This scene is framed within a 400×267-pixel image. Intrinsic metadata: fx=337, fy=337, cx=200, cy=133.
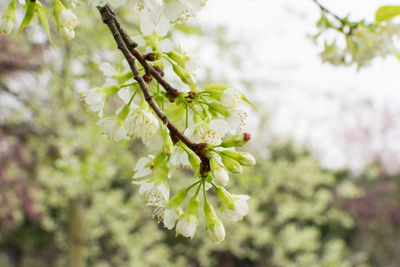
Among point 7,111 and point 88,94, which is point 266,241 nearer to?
point 7,111

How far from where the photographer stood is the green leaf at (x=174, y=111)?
63 cm

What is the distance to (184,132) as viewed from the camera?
2.01 feet

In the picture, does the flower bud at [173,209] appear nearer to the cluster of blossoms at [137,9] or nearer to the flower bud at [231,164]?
the flower bud at [231,164]

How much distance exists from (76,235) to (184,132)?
4.27 metres

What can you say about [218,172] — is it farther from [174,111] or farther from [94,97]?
[94,97]

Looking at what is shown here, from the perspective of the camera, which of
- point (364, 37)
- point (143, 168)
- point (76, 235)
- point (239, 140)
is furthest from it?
point (76, 235)

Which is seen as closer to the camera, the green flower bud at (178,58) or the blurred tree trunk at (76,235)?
the green flower bud at (178,58)

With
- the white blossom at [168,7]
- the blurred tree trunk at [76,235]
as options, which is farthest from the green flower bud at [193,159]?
the blurred tree trunk at [76,235]

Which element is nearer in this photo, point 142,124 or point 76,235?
point 142,124

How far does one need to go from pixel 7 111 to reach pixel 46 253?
555 centimetres

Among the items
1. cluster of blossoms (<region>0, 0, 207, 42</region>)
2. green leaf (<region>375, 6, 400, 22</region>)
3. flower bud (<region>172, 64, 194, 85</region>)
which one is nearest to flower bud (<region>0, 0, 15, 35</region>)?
cluster of blossoms (<region>0, 0, 207, 42</region>)

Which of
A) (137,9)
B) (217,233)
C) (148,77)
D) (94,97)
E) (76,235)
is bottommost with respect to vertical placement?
(76,235)

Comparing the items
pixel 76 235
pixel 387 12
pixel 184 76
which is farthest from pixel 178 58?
pixel 76 235

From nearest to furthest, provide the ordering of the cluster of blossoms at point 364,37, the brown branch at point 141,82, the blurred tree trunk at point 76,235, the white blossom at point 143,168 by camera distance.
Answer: the brown branch at point 141,82 → the white blossom at point 143,168 → the cluster of blossoms at point 364,37 → the blurred tree trunk at point 76,235
